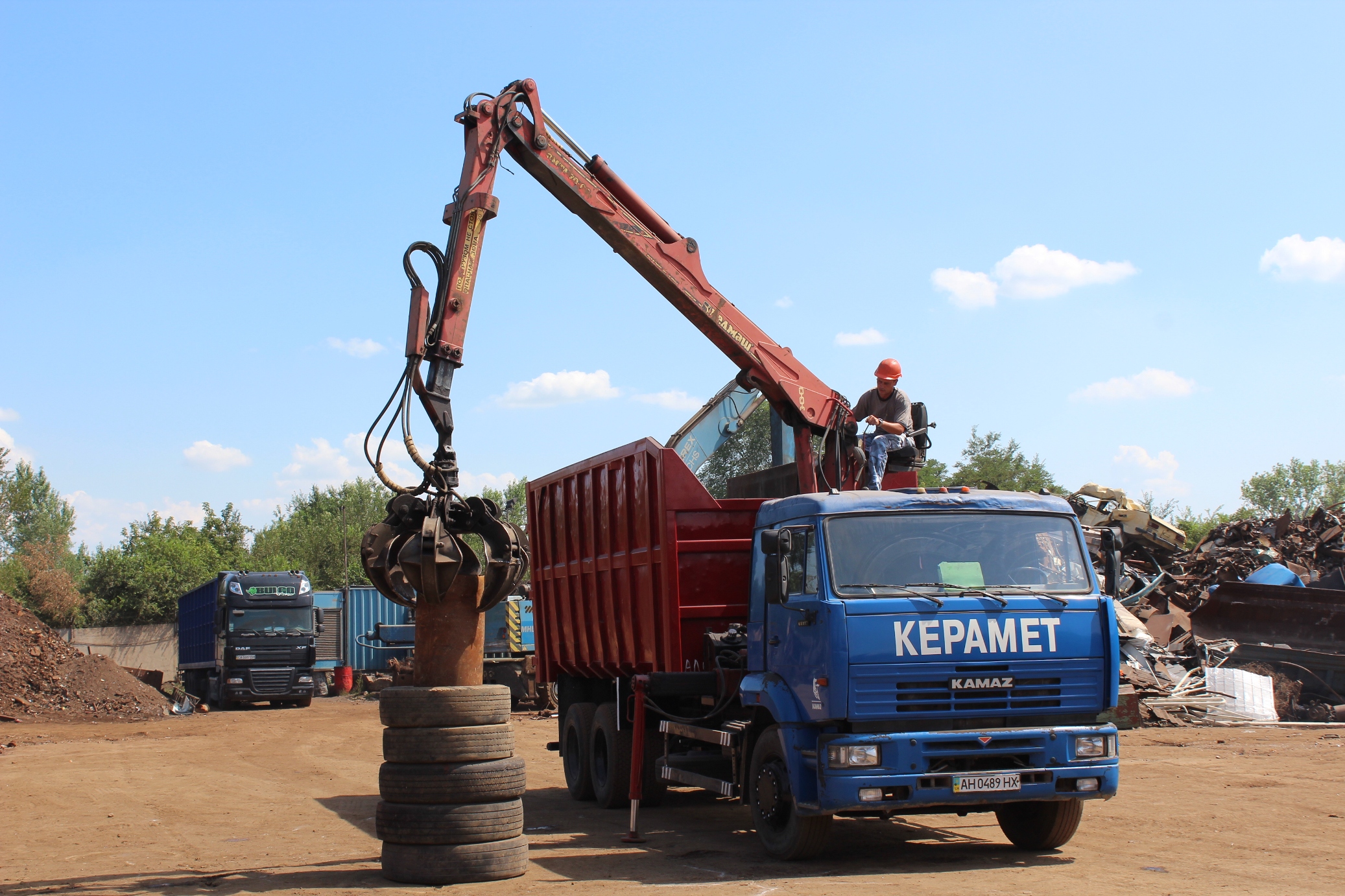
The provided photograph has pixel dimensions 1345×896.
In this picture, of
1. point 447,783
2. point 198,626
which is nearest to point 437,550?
point 447,783

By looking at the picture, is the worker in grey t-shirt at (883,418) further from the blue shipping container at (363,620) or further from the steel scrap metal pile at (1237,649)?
the blue shipping container at (363,620)

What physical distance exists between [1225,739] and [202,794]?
43.8 ft

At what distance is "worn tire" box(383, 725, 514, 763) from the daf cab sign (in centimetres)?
240

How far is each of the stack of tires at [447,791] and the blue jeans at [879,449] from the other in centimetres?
430

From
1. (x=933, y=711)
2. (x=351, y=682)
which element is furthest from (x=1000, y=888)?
(x=351, y=682)

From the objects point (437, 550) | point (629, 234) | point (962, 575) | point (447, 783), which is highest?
point (629, 234)

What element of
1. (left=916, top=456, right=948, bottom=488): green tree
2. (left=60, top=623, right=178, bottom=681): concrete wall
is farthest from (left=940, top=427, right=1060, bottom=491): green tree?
(left=60, top=623, right=178, bottom=681): concrete wall

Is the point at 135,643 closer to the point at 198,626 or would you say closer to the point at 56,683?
the point at 198,626

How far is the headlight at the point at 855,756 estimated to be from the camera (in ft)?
24.5

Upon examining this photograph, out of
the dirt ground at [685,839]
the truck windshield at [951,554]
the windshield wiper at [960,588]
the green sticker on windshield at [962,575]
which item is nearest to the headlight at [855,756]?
the dirt ground at [685,839]

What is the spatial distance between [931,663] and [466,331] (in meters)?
4.19

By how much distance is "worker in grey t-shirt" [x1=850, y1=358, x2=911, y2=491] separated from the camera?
1076cm

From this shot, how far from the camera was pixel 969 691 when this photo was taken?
7699mm

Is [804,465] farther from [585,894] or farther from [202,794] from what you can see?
[202,794]
